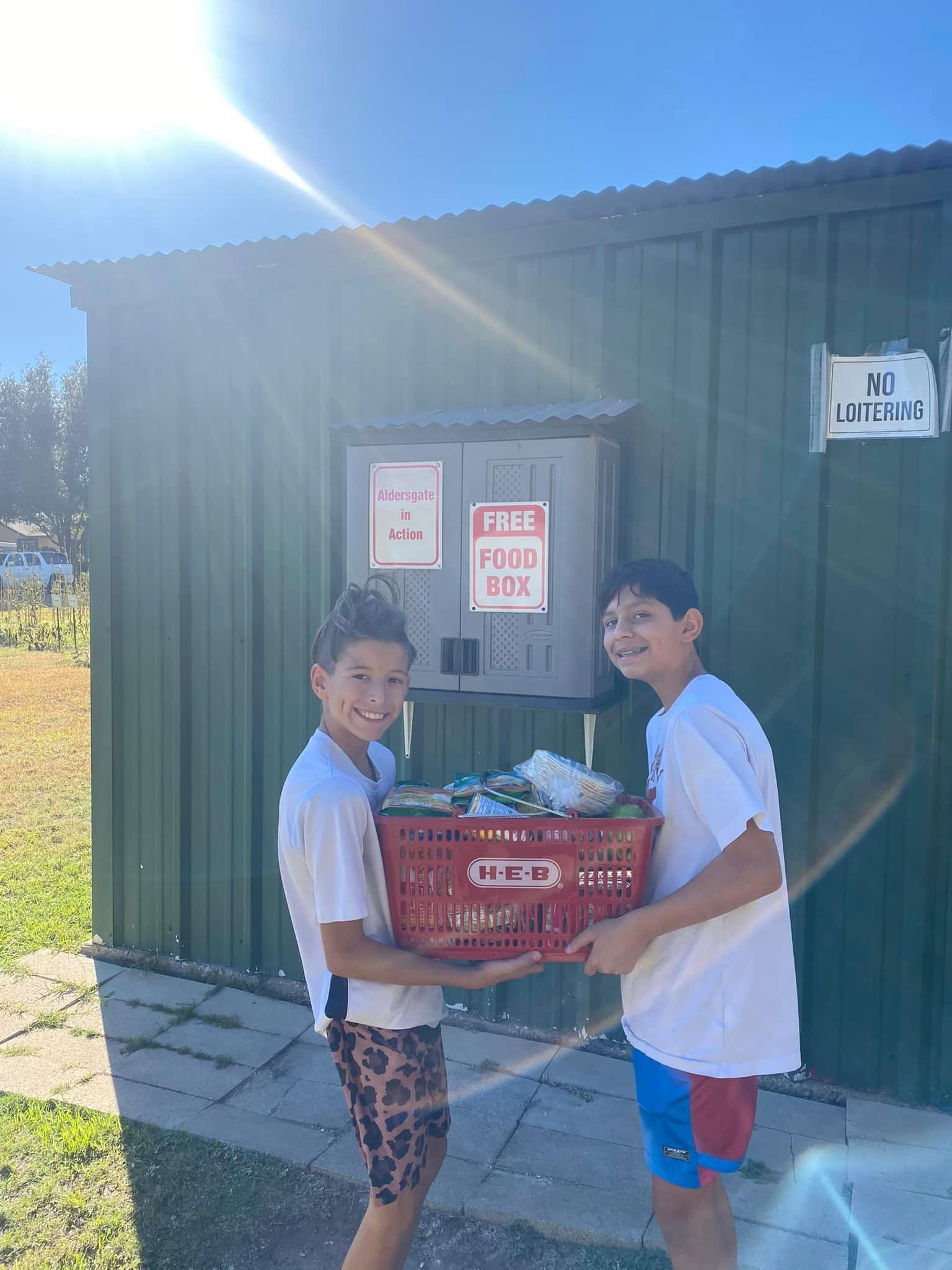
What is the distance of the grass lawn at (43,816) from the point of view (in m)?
5.46

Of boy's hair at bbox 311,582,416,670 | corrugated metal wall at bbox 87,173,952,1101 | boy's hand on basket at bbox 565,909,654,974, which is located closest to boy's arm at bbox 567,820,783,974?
boy's hand on basket at bbox 565,909,654,974

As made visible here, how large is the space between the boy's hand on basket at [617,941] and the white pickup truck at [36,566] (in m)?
28.1

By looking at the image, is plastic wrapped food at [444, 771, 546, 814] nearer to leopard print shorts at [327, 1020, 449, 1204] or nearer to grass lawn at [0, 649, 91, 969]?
leopard print shorts at [327, 1020, 449, 1204]

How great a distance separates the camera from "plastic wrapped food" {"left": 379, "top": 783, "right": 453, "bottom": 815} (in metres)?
2.12

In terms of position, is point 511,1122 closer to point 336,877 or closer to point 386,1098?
point 386,1098

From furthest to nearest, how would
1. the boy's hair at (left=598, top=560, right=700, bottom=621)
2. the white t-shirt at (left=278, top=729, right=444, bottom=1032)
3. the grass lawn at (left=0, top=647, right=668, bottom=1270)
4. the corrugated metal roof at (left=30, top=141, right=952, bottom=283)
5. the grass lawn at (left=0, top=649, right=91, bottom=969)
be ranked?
the grass lawn at (left=0, top=649, right=91, bottom=969) → the corrugated metal roof at (left=30, top=141, right=952, bottom=283) → the grass lawn at (left=0, top=647, right=668, bottom=1270) → the boy's hair at (left=598, top=560, right=700, bottom=621) → the white t-shirt at (left=278, top=729, right=444, bottom=1032)

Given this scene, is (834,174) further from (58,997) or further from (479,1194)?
(58,997)


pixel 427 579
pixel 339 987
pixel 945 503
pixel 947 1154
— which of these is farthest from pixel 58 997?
pixel 945 503

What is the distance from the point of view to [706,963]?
2113 mm

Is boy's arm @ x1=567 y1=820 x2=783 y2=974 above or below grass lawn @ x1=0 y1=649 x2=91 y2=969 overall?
above

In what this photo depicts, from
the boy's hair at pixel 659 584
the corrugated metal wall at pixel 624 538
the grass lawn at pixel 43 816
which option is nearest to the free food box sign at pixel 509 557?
the corrugated metal wall at pixel 624 538

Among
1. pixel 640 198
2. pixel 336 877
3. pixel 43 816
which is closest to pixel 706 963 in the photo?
pixel 336 877

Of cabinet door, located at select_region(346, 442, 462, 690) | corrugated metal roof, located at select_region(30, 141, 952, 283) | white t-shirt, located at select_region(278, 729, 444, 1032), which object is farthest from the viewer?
cabinet door, located at select_region(346, 442, 462, 690)

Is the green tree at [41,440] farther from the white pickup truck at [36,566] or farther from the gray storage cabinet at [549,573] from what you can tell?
the gray storage cabinet at [549,573]
